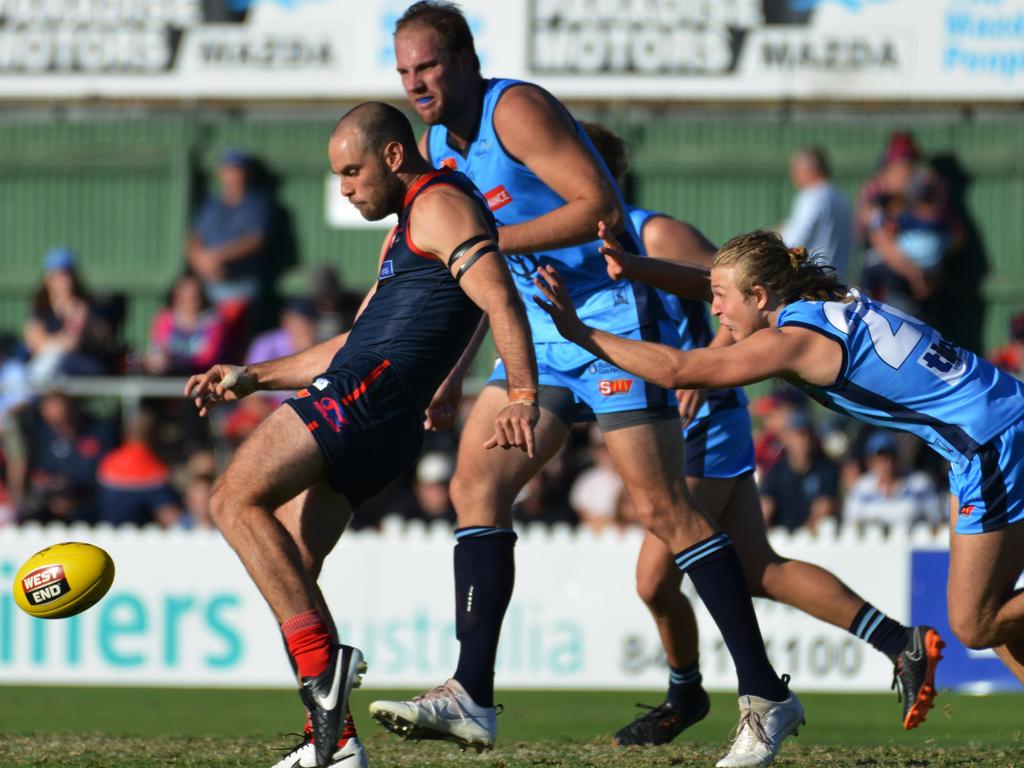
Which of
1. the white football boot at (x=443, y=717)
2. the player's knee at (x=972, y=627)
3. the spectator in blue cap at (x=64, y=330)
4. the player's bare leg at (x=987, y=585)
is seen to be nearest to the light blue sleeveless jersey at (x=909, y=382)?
the player's bare leg at (x=987, y=585)

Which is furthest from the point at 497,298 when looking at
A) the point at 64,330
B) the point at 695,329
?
the point at 64,330

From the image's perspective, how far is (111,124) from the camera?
60.8 feet

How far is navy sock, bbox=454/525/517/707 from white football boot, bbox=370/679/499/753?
13cm

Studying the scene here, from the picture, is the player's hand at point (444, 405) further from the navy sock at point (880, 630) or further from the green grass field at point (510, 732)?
the navy sock at point (880, 630)

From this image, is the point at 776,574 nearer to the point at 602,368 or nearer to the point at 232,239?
the point at 602,368

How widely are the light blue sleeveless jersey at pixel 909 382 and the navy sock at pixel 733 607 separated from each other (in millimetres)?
734

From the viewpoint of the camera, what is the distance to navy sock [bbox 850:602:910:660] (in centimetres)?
685

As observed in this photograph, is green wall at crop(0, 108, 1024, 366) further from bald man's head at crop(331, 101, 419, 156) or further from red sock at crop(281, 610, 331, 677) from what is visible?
red sock at crop(281, 610, 331, 677)

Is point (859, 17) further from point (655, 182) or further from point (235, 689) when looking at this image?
point (235, 689)

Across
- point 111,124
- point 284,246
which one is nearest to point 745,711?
point 284,246

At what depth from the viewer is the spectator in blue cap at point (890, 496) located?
12.6 m

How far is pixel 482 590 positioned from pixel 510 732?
8.85ft

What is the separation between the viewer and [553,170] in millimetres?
6617

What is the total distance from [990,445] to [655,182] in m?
11.5
